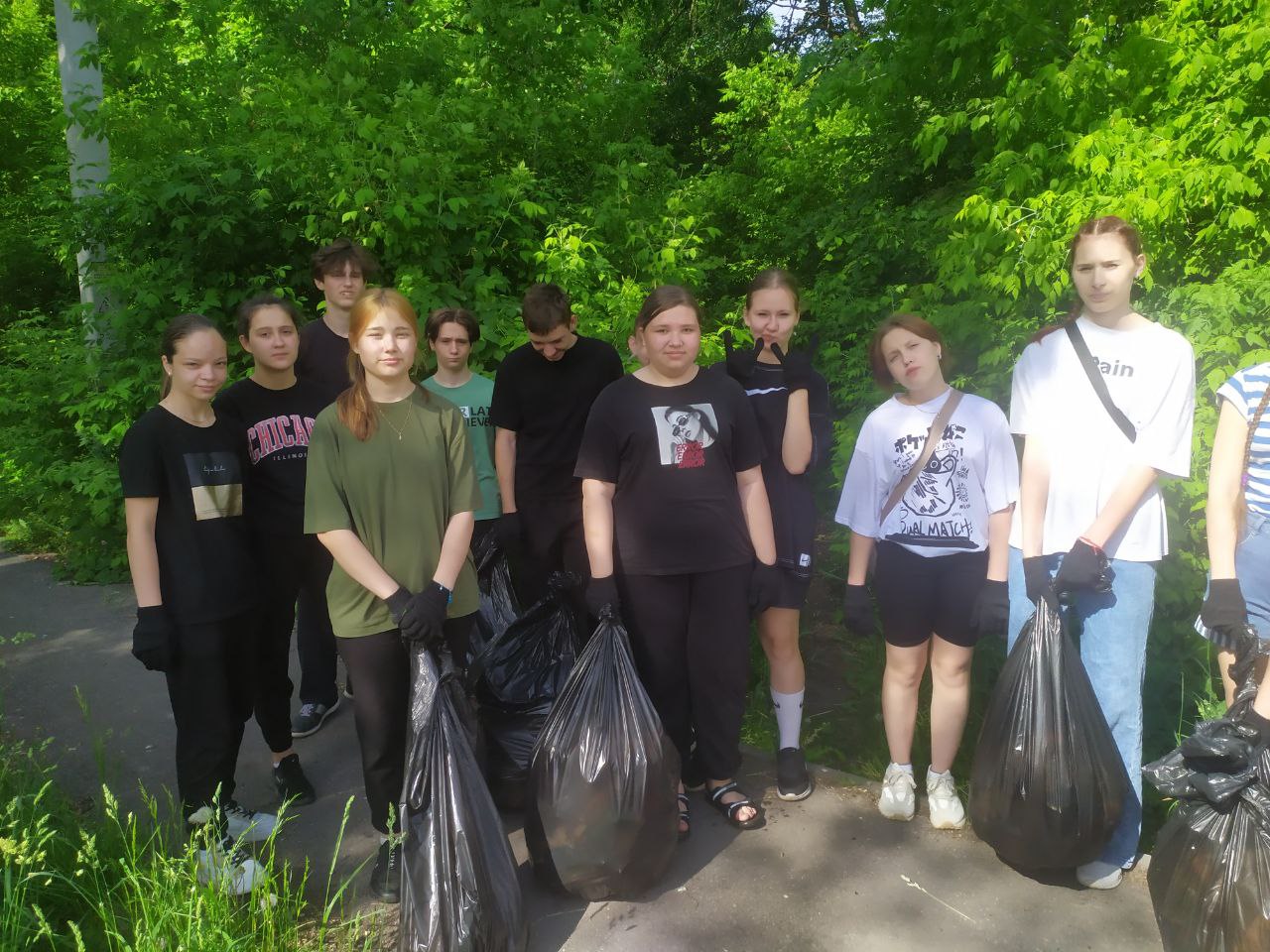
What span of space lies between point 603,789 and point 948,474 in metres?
1.40

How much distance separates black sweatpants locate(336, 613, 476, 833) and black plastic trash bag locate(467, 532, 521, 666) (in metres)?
0.85

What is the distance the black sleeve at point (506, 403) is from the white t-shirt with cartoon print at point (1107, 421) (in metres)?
1.80

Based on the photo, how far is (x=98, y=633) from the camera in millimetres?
4977

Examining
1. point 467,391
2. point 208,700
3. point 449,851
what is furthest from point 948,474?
point 208,700

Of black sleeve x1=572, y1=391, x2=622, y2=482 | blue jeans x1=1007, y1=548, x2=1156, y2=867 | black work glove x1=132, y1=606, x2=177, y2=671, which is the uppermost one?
black sleeve x1=572, y1=391, x2=622, y2=482

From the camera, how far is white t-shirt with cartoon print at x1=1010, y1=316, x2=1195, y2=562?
7.98ft

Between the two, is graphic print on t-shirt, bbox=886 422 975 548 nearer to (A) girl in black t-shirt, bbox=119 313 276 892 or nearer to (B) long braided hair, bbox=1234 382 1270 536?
(B) long braided hair, bbox=1234 382 1270 536

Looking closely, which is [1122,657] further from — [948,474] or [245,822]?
[245,822]

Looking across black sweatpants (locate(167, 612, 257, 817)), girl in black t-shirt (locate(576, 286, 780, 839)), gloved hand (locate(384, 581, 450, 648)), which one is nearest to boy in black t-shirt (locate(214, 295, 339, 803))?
black sweatpants (locate(167, 612, 257, 817))

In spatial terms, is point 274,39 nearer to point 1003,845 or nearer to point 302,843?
point 302,843

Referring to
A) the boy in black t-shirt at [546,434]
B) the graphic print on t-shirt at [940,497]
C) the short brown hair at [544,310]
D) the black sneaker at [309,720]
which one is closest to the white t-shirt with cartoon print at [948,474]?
the graphic print on t-shirt at [940,497]

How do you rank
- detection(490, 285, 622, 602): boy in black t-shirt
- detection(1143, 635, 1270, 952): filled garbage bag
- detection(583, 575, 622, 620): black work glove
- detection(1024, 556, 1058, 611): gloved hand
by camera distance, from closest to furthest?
detection(1143, 635, 1270, 952): filled garbage bag → detection(1024, 556, 1058, 611): gloved hand → detection(583, 575, 622, 620): black work glove → detection(490, 285, 622, 602): boy in black t-shirt

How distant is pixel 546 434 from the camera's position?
341cm

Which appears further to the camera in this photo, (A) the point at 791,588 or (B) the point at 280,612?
(B) the point at 280,612
